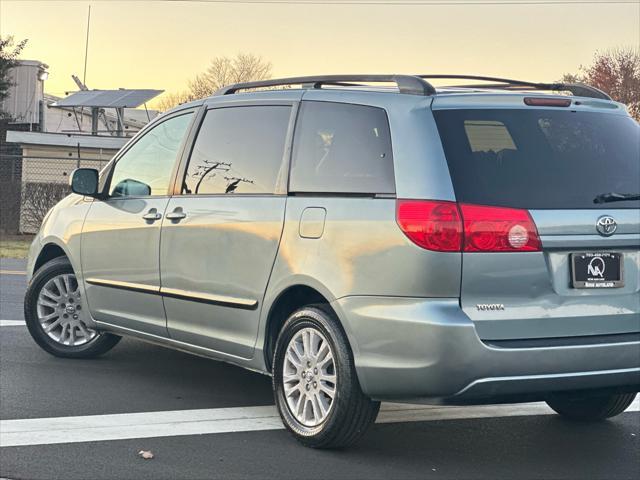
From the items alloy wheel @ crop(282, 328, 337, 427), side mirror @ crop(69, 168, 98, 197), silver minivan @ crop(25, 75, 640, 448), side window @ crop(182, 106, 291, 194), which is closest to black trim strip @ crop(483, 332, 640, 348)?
silver minivan @ crop(25, 75, 640, 448)

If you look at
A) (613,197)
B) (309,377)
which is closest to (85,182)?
(309,377)

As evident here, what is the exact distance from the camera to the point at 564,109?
5.70m

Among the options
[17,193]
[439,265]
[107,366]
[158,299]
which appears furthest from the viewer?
[17,193]

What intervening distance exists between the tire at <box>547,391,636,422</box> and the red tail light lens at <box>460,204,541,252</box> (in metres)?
1.67

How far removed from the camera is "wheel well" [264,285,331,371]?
19.5 feet

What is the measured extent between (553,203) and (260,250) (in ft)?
5.41

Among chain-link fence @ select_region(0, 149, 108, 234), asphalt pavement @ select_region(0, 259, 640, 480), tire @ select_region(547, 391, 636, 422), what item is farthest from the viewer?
chain-link fence @ select_region(0, 149, 108, 234)

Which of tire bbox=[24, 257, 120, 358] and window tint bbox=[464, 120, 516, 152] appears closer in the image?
window tint bbox=[464, 120, 516, 152]

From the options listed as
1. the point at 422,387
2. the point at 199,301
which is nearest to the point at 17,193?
the point at 199,301

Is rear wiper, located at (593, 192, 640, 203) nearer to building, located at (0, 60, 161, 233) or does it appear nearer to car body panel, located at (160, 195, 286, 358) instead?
car body panel, located at (160, 195, 286, 358)

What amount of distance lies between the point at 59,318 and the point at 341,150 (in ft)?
11.5

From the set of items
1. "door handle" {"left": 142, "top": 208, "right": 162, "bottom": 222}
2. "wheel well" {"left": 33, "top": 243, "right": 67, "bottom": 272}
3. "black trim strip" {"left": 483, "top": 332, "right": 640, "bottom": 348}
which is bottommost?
"wheel well" {"left": 33, "top": 243, "right": 67, "bottom": 272}

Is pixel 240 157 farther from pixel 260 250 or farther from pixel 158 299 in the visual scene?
pixel 158 299

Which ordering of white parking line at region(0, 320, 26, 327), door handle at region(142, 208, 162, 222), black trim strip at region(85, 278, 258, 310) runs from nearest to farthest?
1. black trim strip at region(85, 278, 258, 310)
2. door handle at region(142, 208, 162, 222)
3. white parking line at region(0, 320, 26, 327)
